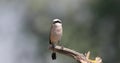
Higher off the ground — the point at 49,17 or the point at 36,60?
the point at 49,17

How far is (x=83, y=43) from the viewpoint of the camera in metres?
15.4

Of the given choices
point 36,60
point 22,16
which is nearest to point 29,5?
point 22,16

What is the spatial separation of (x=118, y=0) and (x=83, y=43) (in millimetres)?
1319

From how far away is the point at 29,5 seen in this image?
16281 millimetres

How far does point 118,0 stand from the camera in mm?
15703

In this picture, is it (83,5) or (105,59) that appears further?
(83,5)

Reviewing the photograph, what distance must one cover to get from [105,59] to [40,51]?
1.63 metres

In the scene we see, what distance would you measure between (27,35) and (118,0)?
2269 mm

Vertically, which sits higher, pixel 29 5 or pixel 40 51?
pixel 29 5

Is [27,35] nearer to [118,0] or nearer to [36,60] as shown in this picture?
[36,60]

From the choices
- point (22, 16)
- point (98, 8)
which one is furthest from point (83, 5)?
point (22, 16)

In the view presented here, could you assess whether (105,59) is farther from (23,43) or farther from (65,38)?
(23,43)

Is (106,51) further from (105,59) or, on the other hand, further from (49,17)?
(49,17)

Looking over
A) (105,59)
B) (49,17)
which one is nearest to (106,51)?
(105,59)
